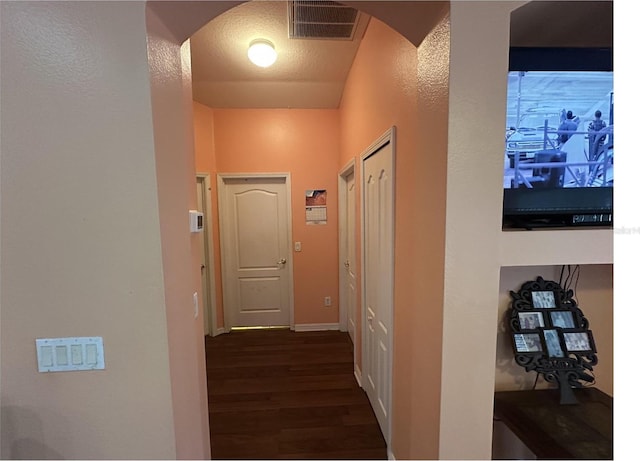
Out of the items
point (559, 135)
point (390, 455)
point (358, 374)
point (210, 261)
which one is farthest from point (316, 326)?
point (559, 135)

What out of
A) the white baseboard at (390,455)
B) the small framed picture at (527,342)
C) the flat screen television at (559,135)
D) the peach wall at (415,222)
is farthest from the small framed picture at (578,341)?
the white baseboard at (390,455)

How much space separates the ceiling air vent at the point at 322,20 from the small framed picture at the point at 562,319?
7.05 feet

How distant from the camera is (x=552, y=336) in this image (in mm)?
1152

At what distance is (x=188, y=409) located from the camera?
1186mm

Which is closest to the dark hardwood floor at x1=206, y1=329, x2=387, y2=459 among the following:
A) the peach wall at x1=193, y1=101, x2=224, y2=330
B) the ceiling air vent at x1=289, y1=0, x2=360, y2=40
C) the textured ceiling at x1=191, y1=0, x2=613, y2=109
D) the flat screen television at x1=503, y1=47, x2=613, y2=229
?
the peach wall at x1=193, y1=101, x2=224, y2=330

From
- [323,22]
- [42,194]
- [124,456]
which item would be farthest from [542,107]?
[124,456]

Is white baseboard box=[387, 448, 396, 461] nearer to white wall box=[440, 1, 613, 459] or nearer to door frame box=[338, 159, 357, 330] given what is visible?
white wall box=[440, 1, 613, 459]

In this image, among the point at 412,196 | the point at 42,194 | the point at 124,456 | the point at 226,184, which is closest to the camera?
the point at 42,194

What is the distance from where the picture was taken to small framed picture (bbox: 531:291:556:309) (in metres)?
1.20

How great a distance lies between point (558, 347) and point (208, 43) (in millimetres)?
3018

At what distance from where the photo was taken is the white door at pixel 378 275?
163cm

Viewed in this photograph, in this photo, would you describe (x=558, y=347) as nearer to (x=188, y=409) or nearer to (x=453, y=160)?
(x=453, y=160)

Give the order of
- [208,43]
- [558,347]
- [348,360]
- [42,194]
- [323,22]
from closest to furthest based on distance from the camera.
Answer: [42,194] → [558,347] → [323,22] → [208,43] → [348,360]

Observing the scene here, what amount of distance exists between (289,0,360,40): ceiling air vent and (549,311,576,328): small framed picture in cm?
215
